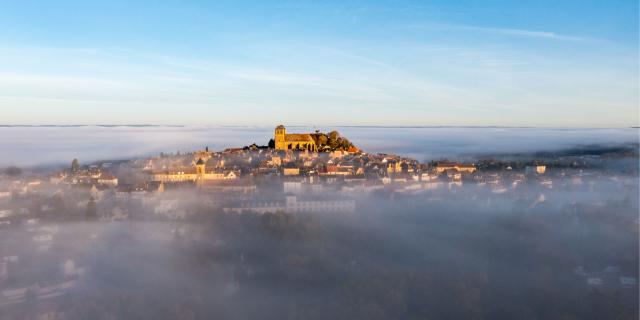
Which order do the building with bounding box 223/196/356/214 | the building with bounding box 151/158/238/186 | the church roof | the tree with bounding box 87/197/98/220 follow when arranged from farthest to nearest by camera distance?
the church roof, the building with bounding box 151/158/238/186, the building with bounding box 223/196/356/214, the tree with bounding box 87/197/98/220

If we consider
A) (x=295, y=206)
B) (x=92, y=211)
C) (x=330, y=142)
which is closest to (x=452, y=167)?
(x=330, y=142)

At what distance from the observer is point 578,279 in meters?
32.2

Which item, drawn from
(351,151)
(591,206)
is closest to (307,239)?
(591,206)

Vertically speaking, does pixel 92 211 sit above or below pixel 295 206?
above

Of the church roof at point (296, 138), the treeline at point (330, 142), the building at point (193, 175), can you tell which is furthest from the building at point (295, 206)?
the treeline at point (330, 142)

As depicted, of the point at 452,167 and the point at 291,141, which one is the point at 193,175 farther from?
the point at 452,167

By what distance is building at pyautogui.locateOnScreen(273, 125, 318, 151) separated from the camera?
6744 cm

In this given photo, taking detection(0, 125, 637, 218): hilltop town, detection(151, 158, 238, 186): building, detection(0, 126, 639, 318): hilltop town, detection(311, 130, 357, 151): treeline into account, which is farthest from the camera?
detection(311, 130, 357, 151): treeline

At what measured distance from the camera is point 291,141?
2694 inches

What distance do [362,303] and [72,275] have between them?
15.6 metres

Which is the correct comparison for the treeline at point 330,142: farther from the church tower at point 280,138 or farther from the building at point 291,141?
the church tower at point 280,138

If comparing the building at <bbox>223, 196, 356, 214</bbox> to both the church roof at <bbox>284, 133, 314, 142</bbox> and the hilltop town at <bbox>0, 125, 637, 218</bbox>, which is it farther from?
the church roof at <bbox>284, 133, 314, 142</bbox>

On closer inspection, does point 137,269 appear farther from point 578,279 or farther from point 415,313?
point 578,279

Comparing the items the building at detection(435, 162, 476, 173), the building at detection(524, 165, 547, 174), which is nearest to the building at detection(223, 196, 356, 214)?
the building at detection(435, 162, 476, 173)
